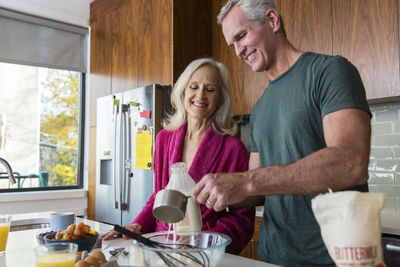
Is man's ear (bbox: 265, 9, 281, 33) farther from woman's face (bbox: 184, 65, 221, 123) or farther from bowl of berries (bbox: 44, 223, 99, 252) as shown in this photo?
bowl of berries (bbox: 44, 223, 99, 252)

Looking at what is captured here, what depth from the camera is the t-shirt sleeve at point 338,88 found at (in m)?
0.93

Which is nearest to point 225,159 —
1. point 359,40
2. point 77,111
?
point 359,40

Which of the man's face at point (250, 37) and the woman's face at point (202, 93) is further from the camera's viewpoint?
the woman's face at point (202, 93)

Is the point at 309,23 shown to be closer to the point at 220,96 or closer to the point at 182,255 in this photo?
the point at 220,96

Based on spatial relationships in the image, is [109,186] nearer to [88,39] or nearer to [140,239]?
[88,39]

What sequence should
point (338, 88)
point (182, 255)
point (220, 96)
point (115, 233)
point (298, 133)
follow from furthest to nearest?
1. point (220, 96)
2. point (115, 233)
3. point (298, 133)
4. point (338, 88)
5. point (182, 255)

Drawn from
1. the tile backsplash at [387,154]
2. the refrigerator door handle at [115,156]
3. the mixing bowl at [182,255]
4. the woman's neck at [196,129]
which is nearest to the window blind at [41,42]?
the refrigerator door handle at [115,156]

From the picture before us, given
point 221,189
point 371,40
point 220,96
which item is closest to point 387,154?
point 371,40

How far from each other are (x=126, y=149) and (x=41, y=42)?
63.6 inches

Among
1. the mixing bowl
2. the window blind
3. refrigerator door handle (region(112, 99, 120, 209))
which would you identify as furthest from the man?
→ the window blind

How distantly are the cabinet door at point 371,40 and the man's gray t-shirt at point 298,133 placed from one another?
1.17 meters

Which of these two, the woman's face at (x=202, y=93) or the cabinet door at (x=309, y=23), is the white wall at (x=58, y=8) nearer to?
the cabinet door at (x=309, y=23)

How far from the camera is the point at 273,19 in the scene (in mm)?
1254

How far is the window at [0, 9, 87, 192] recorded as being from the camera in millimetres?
3564
